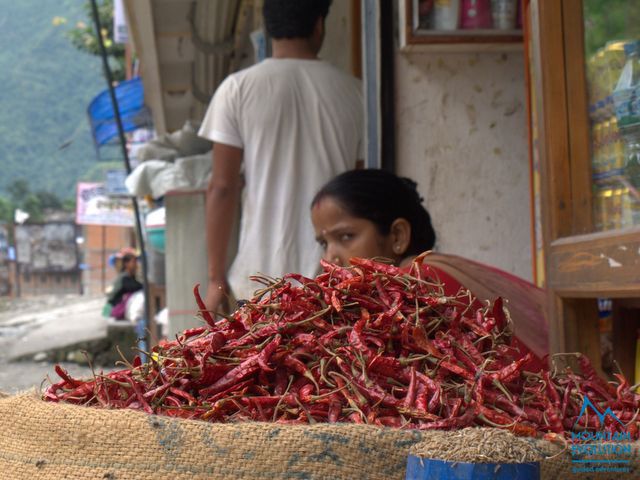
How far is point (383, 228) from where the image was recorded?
276 centimetres

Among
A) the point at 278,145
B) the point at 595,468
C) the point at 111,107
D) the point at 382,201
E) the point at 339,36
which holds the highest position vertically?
the point at 111,107

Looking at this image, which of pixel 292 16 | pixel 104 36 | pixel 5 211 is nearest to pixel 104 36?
pixel 104 36

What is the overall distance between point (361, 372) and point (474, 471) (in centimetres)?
42

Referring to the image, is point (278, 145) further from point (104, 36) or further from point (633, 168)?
point (104, 36)

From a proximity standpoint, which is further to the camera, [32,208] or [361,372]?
[32,208]

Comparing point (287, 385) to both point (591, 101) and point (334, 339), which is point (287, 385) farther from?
point (591, 101)

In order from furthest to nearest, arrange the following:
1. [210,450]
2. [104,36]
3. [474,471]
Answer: [104,36] → [210,450] → [474,471]

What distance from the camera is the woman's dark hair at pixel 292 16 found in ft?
12.2

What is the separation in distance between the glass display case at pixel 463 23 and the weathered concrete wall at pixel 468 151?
0.14 m

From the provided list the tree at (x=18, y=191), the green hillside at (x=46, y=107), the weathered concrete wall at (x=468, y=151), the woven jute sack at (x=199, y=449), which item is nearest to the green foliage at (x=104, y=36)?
the weathered concrete wall at (x=468, y=151)

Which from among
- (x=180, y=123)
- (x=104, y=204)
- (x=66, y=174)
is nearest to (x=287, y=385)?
(x=180, y=123)

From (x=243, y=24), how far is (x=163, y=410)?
23.2 feet

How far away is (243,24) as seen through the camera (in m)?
8.16

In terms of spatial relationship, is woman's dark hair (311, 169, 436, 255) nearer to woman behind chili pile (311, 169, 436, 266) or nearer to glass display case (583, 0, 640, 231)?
woman behind chili pile (311, 169, 436, 266)
